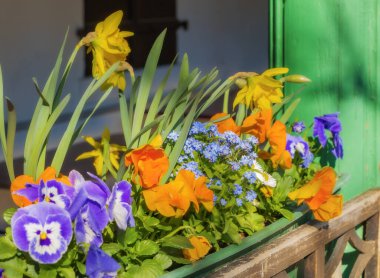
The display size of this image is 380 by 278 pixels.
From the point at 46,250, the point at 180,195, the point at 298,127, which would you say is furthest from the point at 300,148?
the point at 46,250

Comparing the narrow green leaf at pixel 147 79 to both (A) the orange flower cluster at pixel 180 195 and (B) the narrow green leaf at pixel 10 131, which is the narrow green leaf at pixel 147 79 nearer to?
(A) the orange flower cluster at pixel 180 195

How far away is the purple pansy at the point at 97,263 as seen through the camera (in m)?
1.34

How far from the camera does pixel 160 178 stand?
5.25 feet

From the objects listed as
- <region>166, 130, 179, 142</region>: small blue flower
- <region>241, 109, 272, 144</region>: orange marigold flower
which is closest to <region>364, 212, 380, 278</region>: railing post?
<region>241, 109, 272, 144</region>: orange marigold flower

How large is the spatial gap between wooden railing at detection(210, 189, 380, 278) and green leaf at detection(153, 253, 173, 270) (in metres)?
0.10

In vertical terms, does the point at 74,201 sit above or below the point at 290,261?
above

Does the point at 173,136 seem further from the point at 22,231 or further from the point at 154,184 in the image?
the point at 22,231

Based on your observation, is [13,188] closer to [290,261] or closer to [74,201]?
[74,201]

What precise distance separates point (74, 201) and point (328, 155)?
106cm

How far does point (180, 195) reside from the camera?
155 cm

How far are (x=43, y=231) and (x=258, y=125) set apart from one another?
710 millimetres

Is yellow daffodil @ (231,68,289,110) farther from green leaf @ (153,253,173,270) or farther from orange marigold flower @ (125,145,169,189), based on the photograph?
green leaf @ (153,253,173,270)

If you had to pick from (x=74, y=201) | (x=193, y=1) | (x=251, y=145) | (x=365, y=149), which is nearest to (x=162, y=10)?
(x=193, y=1)

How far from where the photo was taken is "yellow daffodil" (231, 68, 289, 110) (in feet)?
5.96
